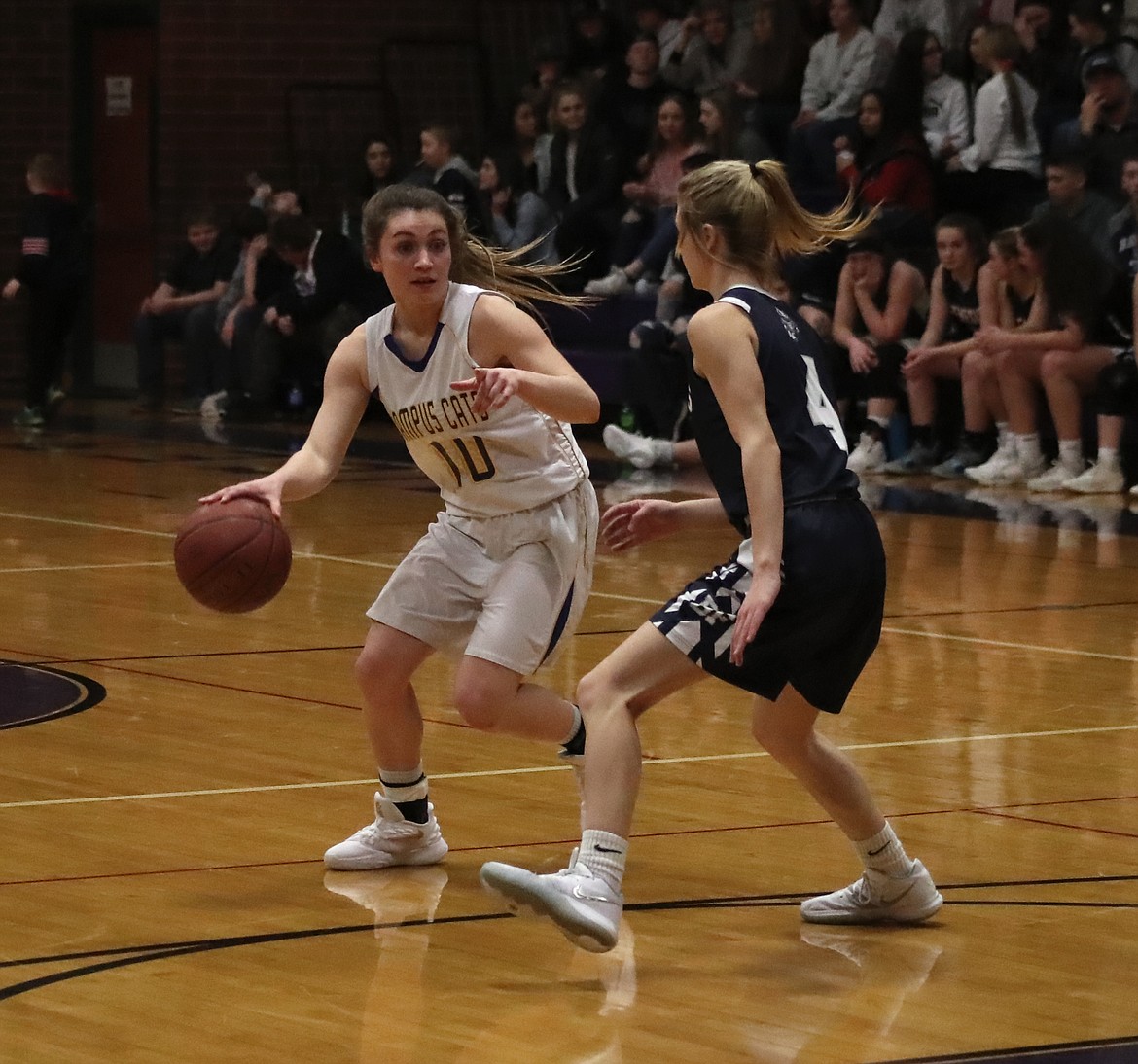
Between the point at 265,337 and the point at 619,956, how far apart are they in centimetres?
1215

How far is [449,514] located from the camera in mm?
4730

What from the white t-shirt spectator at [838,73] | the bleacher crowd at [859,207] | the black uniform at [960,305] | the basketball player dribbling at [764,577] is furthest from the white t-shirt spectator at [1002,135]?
the basketball player dribbling at [764,577]

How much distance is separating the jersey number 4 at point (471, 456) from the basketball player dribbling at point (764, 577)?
0.49 metres

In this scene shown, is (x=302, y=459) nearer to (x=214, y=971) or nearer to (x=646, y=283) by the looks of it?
(x=214, y=971)

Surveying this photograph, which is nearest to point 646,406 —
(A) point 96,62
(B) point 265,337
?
(B) point 265,337

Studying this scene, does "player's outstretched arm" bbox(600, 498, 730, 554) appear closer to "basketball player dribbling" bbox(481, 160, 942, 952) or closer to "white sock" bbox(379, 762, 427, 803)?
"basketball player dribbling" bbox(481, 160, 942, 952)

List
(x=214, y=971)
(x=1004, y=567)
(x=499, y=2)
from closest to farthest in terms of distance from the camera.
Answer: (x=214, y=971) → (x=1004, y=567) → (x=499, y=2)

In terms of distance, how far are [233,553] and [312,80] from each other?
46.1 feet

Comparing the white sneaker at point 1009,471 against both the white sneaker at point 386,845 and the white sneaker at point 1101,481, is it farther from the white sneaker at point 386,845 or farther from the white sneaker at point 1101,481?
the white sneaker at point 386,845

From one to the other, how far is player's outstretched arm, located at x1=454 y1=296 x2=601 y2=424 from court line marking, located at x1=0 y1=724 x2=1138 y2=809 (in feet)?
3.78

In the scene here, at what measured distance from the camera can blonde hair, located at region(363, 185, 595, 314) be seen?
453 centimetres

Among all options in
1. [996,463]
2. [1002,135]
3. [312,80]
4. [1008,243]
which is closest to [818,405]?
[1008,243]

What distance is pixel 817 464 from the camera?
160 inches

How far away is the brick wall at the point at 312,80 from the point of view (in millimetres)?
17875
